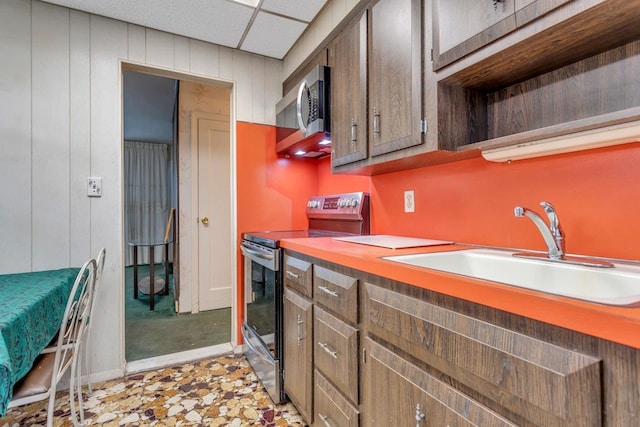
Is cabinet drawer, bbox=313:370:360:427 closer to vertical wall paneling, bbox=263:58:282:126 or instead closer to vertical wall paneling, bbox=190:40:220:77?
vertical wall paneling, bbox=263:58:282:126

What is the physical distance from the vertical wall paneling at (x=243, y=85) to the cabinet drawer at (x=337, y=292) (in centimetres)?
159

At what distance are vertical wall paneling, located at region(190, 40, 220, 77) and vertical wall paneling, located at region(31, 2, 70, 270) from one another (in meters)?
0.73

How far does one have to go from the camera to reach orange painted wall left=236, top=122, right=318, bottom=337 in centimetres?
237

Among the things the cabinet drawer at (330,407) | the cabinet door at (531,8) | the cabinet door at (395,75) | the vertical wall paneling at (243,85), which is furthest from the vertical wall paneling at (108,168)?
the cabinet door at (531,8)

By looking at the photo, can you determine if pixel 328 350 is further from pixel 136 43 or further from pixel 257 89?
pixel 136 43

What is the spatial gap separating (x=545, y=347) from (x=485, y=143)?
75 cm

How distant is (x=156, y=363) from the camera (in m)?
2.14

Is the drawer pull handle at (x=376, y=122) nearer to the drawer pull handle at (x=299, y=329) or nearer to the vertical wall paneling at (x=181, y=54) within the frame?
the drawer pull handle at (x=299, y=329)

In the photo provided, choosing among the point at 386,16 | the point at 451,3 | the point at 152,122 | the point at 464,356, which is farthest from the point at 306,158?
the point at 152,122

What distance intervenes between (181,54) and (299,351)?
2154 millimetres

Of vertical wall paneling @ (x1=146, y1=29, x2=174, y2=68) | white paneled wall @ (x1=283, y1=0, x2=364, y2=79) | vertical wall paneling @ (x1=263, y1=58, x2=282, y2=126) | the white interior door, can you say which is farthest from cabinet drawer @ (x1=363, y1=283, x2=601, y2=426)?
the white interior door

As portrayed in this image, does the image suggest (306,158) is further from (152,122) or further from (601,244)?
(152,122)

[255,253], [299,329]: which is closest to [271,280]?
[255,253]

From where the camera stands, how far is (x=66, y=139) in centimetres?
189
